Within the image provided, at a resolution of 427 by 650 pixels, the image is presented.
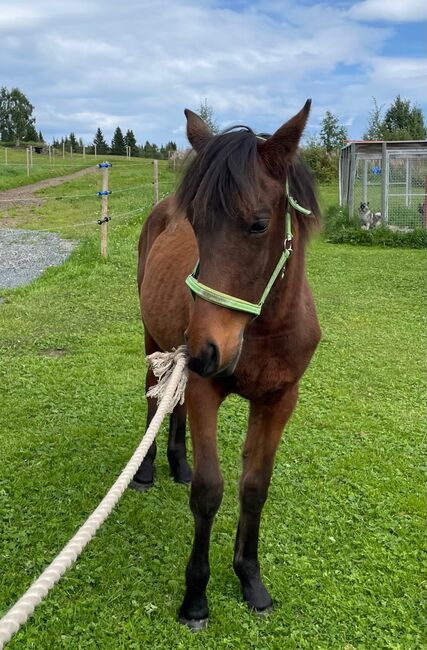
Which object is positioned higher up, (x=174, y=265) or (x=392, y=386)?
(x=174, y=265)

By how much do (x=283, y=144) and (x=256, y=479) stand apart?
1542mm

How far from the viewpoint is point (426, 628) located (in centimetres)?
273

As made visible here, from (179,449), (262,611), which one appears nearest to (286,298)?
(262,611)

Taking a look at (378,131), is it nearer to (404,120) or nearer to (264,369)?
(404,120)

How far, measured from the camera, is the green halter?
1.98m

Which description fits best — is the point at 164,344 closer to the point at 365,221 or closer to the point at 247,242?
the point at 247,242

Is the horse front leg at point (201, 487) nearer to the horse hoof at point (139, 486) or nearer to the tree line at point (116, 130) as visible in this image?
the horse hoof at point (139, 486)

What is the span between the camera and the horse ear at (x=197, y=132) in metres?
2.37

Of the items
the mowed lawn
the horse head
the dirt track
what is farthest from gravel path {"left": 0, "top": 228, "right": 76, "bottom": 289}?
the horse head

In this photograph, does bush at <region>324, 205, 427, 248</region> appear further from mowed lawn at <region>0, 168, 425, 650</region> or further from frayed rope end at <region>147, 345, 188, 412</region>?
frayed rope end at <region>147, 345, 188, 412</region>

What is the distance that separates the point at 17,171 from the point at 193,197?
109 ft

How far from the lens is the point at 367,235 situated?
50.6 feet

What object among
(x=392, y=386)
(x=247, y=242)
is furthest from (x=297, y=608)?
(x=392, y=386)

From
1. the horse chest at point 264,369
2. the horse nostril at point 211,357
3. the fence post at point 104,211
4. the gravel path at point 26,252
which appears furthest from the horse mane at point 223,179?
the fence post at point 104,211
